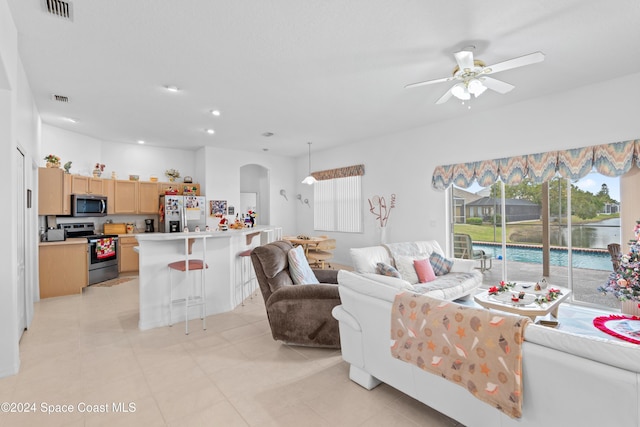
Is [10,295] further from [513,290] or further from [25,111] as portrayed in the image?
[513,290]

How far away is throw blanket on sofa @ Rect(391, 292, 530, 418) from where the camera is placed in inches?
55.8

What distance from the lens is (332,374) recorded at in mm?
2553

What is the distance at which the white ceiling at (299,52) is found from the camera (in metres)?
2.46

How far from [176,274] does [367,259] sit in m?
2.47

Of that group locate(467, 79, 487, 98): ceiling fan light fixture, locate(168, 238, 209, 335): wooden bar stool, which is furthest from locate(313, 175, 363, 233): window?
locate(467, 79, 487, 98): ceiling fan light fixture

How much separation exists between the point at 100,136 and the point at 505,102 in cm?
739

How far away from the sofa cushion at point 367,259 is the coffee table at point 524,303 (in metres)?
1.34

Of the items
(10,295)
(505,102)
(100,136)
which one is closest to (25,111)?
(10,295)

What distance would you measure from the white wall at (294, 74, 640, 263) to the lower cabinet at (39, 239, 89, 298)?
506cm

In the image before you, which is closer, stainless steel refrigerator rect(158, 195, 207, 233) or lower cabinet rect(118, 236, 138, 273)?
lower cabinet rect(118, 236, 138, 273)

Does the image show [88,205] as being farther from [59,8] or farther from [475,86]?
[475,86]

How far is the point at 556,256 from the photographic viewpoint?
4.57m

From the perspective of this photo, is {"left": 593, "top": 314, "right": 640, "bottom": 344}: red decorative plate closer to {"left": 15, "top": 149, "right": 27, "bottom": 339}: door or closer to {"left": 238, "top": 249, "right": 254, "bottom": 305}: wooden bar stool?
{"left": 238, "top": 249, "right": 254, "bottom": 305}: wooden bar stool

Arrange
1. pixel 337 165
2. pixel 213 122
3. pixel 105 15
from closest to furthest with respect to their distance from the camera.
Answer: pixel 105 15, pixel 213 122, pixel 337 165
